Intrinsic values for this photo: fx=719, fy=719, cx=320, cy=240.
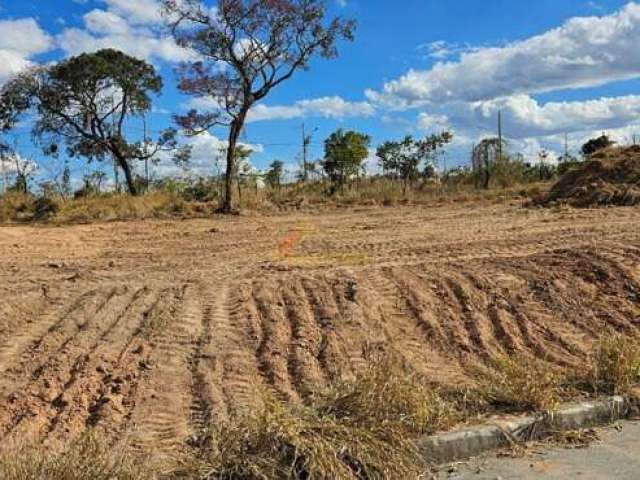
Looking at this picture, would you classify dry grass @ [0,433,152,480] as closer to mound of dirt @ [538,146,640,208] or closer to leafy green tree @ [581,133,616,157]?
mound of dirt @ [538,146,640,208]

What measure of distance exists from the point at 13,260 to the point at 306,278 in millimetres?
4299

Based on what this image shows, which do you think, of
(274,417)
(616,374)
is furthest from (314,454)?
(616,374)

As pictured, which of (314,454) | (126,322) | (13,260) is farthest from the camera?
(13,260)

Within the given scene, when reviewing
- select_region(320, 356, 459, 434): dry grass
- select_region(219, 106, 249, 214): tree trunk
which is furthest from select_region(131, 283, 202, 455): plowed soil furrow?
select_region(219, 106, 249, 214): tree trunk

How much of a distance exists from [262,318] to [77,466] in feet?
9.45

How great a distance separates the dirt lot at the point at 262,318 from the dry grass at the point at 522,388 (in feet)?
1.57

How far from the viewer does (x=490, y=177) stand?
2484cm

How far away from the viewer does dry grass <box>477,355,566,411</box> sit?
4.02 meters

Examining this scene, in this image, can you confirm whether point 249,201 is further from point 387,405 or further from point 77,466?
point 77,466

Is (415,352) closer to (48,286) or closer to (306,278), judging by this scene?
(306,278)

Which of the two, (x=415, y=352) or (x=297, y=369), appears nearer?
(x=297, y=369)

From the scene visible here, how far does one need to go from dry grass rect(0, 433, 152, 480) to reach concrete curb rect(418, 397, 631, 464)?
1.41 m

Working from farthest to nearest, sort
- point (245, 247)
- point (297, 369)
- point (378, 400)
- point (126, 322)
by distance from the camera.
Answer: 1. point (245, 247)
2. point (126, 322)
3. point (297, 369)
4. point (378, 400)

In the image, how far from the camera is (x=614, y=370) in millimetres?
4406
